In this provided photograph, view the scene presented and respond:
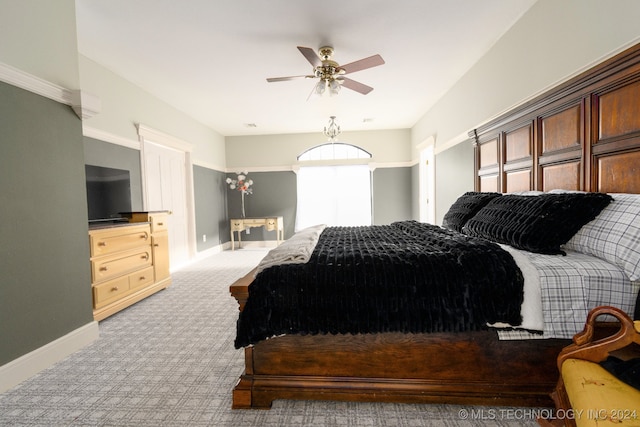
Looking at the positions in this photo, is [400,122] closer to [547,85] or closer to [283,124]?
[283,124]

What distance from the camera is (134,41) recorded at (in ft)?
8.96

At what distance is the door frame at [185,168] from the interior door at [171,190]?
0.04 m

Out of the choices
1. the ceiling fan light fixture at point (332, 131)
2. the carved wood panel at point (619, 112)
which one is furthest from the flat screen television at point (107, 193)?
the carved wood panel at point (619, 112)

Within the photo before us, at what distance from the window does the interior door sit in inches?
97.7

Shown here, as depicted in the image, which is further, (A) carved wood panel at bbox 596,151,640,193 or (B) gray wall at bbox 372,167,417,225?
(B) gray wall at bbox 372,167,417,225

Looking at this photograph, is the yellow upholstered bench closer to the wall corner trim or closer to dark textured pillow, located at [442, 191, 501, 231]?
dark textured pillow, located at [442, 191, 501, 231]

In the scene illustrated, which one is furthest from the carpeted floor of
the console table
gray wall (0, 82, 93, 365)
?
the console table

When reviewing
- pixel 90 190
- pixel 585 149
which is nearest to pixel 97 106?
pixel 90 190

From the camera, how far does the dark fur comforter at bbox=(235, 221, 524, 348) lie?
1327mm

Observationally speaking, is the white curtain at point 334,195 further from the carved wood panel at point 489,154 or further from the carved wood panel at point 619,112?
the carved wood panel at point 619,112

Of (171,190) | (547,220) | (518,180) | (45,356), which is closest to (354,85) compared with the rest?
(518,180)

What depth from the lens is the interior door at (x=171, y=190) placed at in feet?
13.4

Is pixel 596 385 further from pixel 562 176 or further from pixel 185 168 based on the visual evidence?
pixel 185 168

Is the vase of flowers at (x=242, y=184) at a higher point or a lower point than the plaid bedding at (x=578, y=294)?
higher
